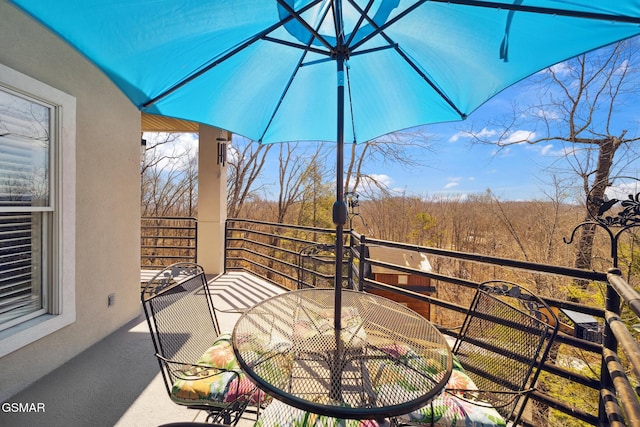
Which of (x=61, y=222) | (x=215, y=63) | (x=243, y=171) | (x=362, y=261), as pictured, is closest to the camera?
(x=215, y=63)

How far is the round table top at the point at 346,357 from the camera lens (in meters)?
0.89

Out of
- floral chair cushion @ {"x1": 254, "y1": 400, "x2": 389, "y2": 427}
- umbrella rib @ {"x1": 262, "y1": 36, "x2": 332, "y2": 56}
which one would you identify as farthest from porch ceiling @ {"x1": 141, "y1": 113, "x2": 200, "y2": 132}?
floral chair cushion @ {"x1": 254, "y1": 400, "x2": 389, "y2": 427}

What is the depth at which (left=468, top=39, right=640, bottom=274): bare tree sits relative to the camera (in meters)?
4.96

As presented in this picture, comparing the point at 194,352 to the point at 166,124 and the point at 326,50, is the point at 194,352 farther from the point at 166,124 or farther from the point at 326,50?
the point at 166,124

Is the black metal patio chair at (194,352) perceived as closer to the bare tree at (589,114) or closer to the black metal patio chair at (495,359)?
the black metal patio chair at (495,359)

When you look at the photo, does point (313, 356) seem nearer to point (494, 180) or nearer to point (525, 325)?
point (525, 325)

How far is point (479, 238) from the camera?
903 cm

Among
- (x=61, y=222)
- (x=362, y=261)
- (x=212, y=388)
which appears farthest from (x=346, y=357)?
(x=61, y=222)

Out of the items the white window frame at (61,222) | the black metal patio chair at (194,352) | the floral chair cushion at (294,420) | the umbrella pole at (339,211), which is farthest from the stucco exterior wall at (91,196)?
the umbrella pole at (339,211)

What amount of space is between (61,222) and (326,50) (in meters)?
2.25

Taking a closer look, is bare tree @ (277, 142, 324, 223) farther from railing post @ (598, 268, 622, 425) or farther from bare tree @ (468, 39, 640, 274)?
railing post @ (598, 268, 622, 425)

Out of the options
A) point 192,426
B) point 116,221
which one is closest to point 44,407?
point 116,221

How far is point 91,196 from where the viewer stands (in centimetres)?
226

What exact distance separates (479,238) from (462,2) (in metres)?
9.42
